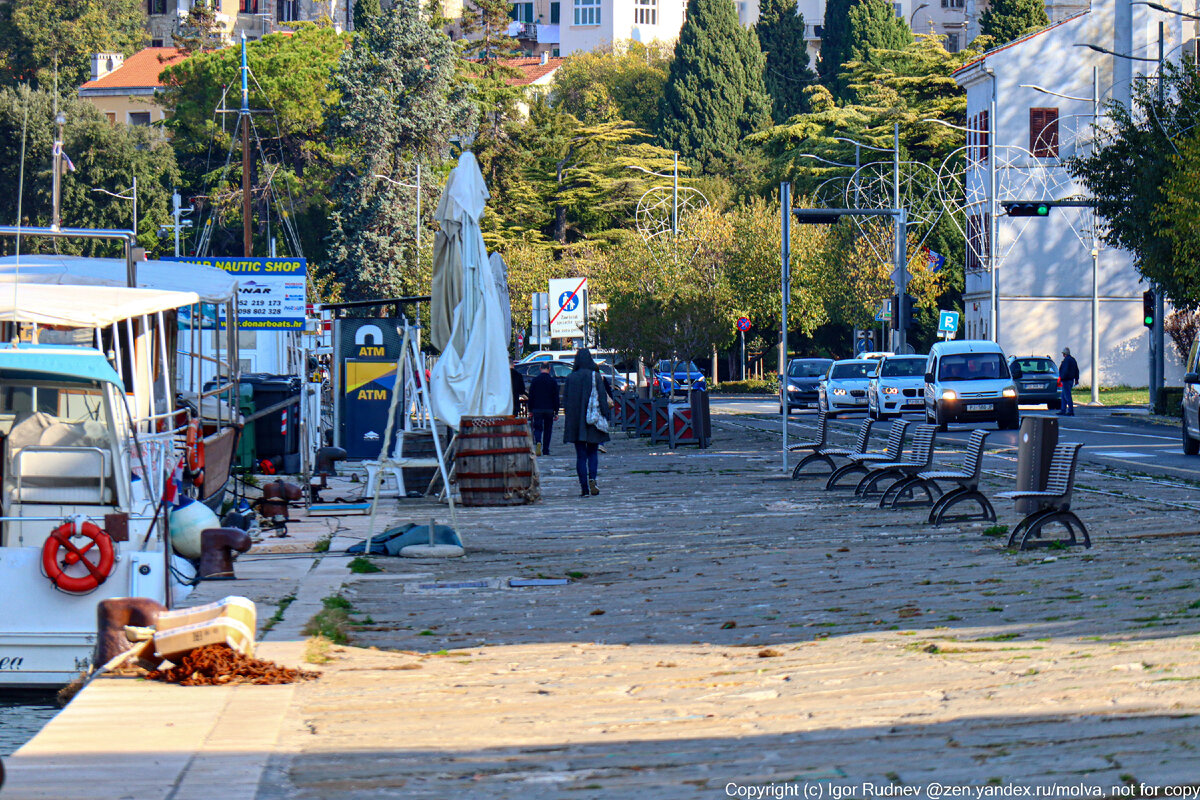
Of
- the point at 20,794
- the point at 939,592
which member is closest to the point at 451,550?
the point at 939,592

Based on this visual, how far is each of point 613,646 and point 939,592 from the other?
9.03ft

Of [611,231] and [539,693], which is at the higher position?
[611,231]

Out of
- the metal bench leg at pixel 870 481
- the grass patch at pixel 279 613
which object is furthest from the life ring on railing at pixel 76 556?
the metal bench leg at pixel 870 481

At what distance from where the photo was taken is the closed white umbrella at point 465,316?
688 inches

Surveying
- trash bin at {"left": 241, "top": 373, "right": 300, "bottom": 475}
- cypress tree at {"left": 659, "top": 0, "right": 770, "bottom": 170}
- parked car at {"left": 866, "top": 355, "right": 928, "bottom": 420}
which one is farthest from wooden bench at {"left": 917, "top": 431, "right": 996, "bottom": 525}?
cypress tree at {"left": 659, "top": 0, "right": 770, "bottom": 170}

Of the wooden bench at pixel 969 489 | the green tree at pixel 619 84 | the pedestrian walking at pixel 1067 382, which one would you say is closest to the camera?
the wooden bench at pixel 969 489

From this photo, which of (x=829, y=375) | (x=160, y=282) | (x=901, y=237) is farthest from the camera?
(x=901, y=237)

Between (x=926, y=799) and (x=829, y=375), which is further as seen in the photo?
(x=829, y=375)

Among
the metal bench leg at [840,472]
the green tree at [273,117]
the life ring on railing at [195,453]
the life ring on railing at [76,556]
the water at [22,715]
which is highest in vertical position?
the green tree at [273,117]

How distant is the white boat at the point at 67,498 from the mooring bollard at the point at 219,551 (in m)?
0.63

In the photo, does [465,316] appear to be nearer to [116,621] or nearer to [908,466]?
[908,466]

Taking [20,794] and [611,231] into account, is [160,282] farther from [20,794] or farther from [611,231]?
[611,231]

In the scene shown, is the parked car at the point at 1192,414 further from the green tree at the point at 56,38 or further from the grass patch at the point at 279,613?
the green tree at the point at 56,38

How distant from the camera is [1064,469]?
12875mm
